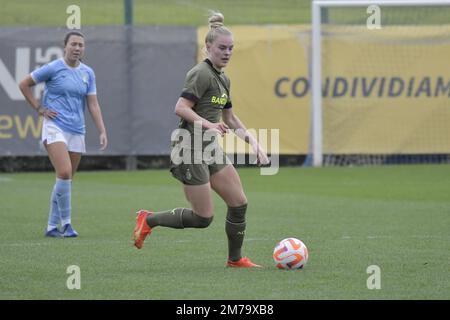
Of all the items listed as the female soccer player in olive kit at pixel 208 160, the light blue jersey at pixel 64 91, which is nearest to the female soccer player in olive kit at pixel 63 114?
the light blue jersey at pixel 64 91

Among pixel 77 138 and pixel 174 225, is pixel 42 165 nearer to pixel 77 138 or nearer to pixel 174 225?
pixel 77 138

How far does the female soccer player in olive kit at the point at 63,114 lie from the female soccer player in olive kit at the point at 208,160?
262 cm

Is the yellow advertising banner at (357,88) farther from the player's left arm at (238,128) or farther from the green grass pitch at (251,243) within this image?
the player's left arm at (238,128)

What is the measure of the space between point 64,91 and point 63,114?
0.25 meters

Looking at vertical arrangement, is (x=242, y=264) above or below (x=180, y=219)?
below

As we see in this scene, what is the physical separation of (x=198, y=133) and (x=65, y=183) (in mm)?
3062

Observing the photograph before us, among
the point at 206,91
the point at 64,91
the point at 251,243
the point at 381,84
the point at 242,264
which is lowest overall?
the point at 242,264

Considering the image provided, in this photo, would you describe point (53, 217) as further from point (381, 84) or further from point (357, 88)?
point (381, 84)

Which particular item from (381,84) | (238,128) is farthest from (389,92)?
(238,128)

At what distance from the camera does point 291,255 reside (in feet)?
27.3

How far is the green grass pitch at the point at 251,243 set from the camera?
24.3 ft

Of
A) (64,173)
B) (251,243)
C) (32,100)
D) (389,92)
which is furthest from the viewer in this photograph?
(389,92)

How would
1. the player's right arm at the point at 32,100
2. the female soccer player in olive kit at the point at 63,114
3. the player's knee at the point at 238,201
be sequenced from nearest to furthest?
the player's knee at the point at 238,201
the female soccer player in olive kit at the point at 63,114
the player's right arm at the point at 32,100

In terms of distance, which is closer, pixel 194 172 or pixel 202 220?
pixel 194 172
